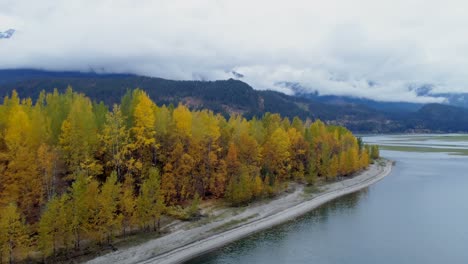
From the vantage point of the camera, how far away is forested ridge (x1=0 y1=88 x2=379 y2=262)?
4681cm

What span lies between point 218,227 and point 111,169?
19516 millimetres

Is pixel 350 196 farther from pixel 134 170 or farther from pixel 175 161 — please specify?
pixel 134 170

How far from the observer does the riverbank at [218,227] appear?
50250 millimetres

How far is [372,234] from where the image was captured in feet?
206

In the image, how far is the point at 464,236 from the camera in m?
60.9

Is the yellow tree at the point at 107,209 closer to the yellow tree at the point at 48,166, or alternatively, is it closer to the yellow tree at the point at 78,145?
the yellow tree at the point at 78,145

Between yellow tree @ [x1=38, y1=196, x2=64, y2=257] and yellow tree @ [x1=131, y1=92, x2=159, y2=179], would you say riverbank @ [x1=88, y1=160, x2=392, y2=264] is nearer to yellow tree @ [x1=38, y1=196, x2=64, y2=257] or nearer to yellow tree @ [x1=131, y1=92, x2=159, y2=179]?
yellow tree @ [x1=38, y1=196, x2=64, y2=257]

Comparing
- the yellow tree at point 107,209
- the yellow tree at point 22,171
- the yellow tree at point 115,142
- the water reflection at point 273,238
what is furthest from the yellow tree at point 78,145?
the water reflection at point 273,238

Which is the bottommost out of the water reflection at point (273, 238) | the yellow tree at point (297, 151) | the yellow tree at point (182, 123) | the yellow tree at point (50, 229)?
the water reflection at point (273, 238)

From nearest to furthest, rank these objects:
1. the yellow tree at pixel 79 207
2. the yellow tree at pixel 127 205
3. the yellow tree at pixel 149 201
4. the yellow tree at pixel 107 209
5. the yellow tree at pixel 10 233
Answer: the yellow tree at pixel 10 233, the yellow tree at pixel 79 207, the yellow tree at pixel 107 209, the yellow tree at pixel 127 205, the yellow tree at pixel 149 201

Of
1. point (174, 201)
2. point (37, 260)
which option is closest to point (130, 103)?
point (174, 201)

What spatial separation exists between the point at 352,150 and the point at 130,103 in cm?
7290

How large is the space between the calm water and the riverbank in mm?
2341

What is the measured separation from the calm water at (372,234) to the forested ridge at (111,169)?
40.5ft
